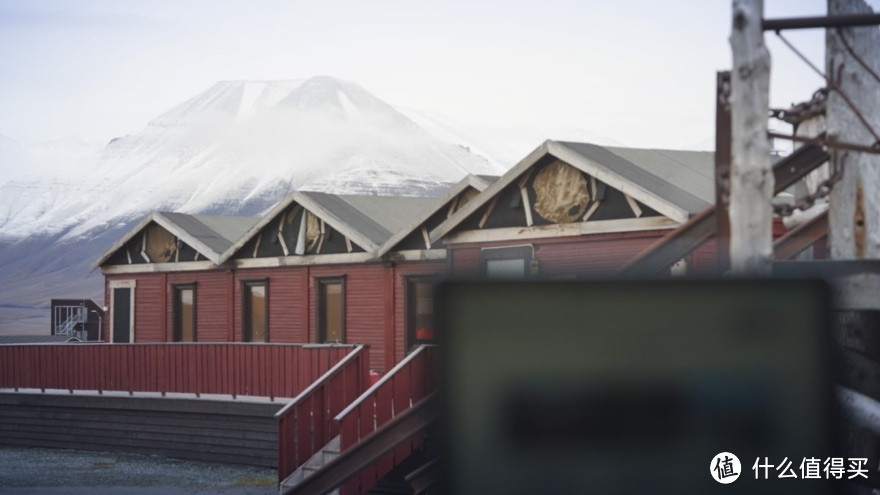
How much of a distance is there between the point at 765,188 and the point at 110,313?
32.5 meters

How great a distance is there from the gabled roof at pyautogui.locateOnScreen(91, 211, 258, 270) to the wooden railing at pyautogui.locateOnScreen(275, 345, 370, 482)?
11.9m

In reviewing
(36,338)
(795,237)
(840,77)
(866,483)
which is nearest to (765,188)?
(866,483)

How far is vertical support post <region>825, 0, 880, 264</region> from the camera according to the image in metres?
6.07

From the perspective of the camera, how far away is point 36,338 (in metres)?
55.2

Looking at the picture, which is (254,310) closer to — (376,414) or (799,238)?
(376,414)

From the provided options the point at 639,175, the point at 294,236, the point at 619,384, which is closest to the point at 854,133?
the point at 619,384

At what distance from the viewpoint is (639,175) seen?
19984mm

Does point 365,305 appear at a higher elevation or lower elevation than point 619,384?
lower

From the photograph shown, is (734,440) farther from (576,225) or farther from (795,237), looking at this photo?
(576,225)

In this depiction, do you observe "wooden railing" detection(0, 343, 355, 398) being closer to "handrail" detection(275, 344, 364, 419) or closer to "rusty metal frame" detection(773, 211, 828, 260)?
"handrail" detection(275, 344, 364, 419)

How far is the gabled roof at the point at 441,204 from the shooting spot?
23484mm

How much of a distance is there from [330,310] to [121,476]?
605 cm

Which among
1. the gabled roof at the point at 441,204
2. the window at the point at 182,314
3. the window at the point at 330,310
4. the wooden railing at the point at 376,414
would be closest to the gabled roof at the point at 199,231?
the window at the point at 182,314

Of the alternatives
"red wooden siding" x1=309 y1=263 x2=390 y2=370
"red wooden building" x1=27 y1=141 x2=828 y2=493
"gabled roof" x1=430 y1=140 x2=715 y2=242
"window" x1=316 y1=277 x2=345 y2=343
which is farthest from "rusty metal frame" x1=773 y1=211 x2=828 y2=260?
"window" x1=316 y1=277 x2=345 y2=343
